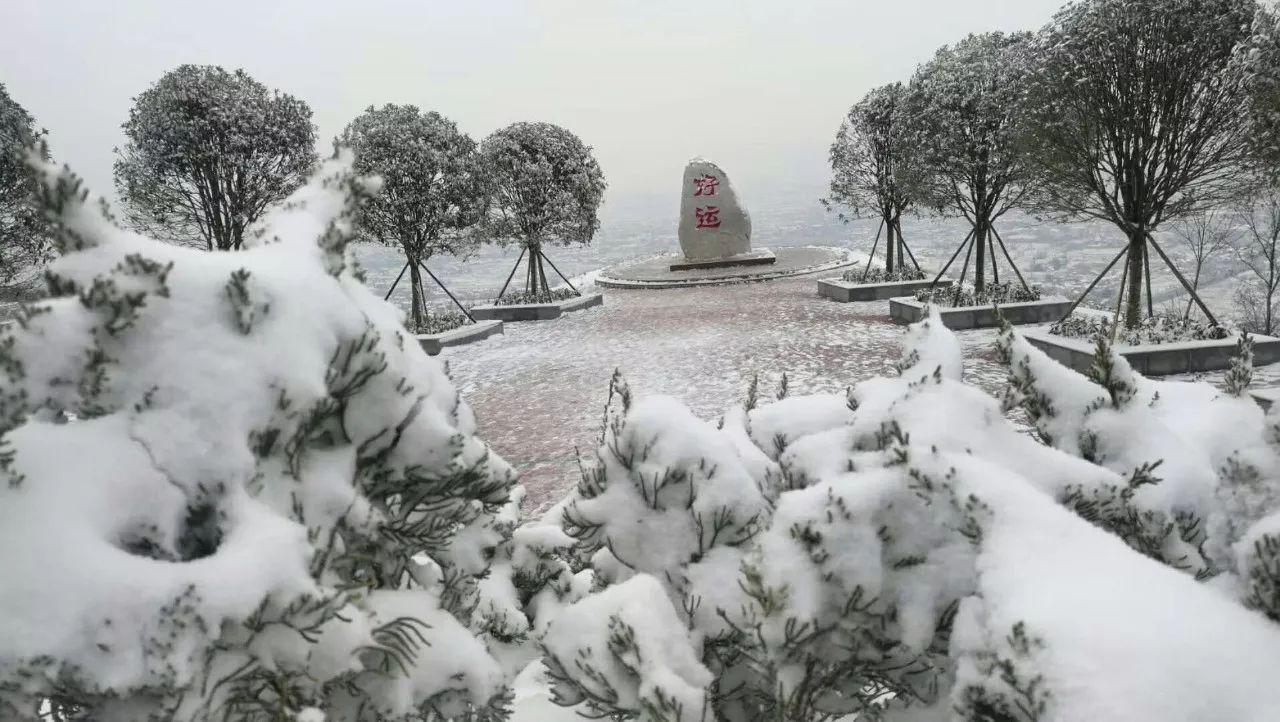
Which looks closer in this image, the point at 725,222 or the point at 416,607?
the point at 416,607

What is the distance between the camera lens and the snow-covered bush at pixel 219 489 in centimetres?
128

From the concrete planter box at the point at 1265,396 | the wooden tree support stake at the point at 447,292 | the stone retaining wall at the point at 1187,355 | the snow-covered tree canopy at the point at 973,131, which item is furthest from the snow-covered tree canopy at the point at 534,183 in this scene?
the concrete planter box at the point at 1265,396

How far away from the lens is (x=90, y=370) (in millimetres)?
1490

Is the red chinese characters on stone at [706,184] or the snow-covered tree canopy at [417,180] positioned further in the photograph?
the red chinese characters on stone at [706,184]

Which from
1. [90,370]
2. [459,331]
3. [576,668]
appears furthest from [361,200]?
[459,331]

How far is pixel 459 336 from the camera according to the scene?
14.7 meters

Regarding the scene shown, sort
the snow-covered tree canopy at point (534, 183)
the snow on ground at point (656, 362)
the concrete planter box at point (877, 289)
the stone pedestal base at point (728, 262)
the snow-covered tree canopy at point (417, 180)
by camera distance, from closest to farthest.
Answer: the snow on ground at point (656, 362), the snow-covered tree canopy at point (417, 180), the concrete planter box at point (877, 289), the snow-covered tree canopy at point (534, 183), the stone pedestal base at point (728, 262)

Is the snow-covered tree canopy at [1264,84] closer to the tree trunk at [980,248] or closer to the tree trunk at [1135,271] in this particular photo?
the tree trunk at [1135,271]

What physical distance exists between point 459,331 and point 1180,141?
1381cm

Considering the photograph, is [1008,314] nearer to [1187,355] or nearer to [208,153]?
[1187,355]

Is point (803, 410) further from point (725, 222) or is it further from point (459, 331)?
point (725, 222)

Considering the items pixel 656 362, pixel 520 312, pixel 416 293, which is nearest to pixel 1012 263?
pixel 656 362

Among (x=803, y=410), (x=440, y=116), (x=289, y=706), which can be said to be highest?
(x=440, y=116)

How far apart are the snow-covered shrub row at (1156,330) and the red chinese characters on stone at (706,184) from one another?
17.5 m
